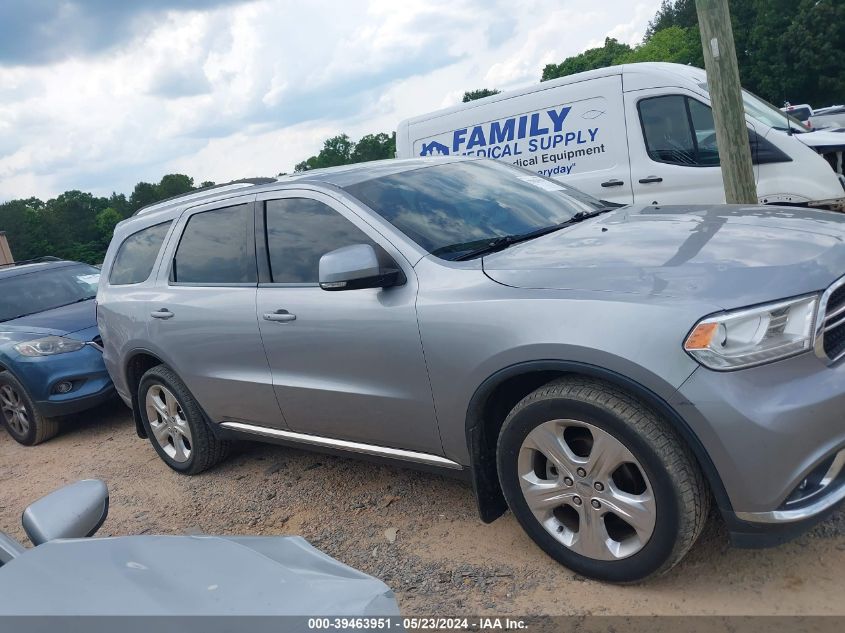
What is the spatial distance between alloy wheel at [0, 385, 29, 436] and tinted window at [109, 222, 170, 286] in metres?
2.02

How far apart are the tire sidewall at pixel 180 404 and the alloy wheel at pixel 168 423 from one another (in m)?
0.02

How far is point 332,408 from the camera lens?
349 centimetres

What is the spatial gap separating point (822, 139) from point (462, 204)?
4.64 metres

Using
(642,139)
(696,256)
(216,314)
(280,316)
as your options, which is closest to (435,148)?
(642,139)

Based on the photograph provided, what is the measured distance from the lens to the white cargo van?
21.5ft

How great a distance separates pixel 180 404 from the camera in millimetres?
4492

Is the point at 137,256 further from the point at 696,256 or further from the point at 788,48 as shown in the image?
the point at 788,48

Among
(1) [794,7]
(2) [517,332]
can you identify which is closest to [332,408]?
(2) [517,332]

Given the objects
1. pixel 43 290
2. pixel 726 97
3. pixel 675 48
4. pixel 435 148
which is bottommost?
pixel 43 290

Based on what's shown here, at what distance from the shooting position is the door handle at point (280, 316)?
3.56 meters

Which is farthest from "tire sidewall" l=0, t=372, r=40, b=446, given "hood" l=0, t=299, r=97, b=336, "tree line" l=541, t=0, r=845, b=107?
"tree line" l=541, t=0, r=845, b=107

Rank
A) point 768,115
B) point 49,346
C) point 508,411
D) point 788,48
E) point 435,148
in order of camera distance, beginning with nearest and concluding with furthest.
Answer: point 508,411
point 49,346
point 768,115
point 435,148
point 788,48

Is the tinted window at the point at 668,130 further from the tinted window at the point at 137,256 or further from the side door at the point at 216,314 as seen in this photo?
the tinted window at the point at 137,256

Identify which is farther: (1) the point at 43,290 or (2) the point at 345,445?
(1) the point at 43,290
